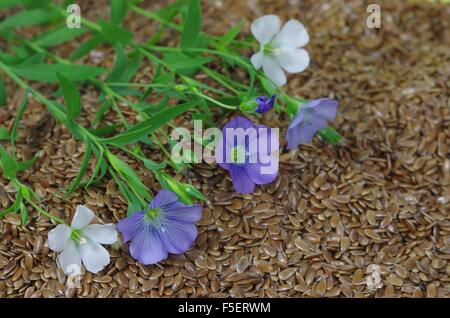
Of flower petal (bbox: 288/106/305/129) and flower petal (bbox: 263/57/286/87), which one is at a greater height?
flower petal (bbox: 263/57/286/87)

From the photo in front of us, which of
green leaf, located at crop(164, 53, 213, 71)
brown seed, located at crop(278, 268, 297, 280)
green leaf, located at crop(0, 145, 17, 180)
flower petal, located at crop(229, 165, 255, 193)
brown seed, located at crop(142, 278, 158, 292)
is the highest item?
green leaf, located at crop(164, 53, 213, 71)

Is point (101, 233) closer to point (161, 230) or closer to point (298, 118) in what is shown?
point (161, 230)

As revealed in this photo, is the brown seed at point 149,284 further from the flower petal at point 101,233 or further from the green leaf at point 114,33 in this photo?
the green leaf at point 114,33

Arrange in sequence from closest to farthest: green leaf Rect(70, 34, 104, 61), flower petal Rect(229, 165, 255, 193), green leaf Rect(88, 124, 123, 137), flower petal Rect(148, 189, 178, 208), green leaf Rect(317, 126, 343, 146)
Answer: flower petal Rect(148, 189, 178, 208) < flower petal Rect(229, 165, 255, 193) < green leaf Rect(88, 124, 123, 137) < green leaf Rect(317, 126, 343, 146) < green leaf Rect(70, 34, 104, 61)

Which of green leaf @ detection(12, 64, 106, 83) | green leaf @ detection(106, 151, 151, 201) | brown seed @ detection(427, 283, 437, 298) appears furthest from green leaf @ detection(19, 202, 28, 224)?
brown seed @ detection(427, 283, 437, 298)

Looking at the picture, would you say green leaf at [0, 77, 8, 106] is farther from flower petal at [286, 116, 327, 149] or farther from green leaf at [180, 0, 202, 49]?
flower petal at [286, 116, 327, 149]

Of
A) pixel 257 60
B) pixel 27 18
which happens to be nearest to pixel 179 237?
pixel 257 60

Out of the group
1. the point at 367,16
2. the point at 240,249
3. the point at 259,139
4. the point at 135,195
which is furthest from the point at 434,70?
the point at 135,195
